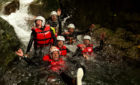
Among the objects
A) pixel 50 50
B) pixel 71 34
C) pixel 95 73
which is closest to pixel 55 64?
pixel 50 50

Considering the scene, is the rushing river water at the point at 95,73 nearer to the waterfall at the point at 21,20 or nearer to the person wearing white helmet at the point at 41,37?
the person wearing white helmet at the point at 41,37

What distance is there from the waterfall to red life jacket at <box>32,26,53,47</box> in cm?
362

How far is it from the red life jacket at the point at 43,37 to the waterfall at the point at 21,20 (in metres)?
3.62

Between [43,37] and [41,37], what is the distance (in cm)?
8

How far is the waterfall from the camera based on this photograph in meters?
9.45

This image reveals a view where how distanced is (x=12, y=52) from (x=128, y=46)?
4879mm

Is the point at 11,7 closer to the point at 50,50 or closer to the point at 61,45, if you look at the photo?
the point at 61,45

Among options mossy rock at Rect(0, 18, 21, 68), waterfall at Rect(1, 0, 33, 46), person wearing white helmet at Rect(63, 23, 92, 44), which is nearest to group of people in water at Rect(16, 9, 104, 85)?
mossy rock at Rect(0, 18, 21, 68)

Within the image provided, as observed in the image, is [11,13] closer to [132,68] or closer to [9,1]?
[9,1]

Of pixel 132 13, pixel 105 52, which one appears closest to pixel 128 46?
pixel 105 52

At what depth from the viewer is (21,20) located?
10.4 meters

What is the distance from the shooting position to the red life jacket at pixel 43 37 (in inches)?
219

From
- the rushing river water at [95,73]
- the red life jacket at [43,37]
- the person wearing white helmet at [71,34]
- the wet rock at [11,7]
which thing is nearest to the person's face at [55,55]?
the rushing river water at [95,73]

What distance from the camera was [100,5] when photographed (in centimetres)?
802
